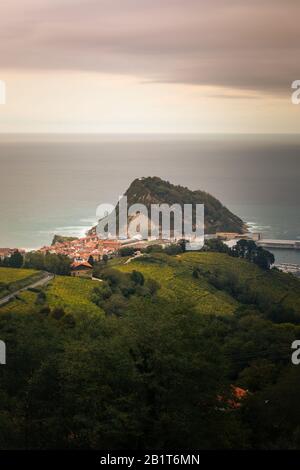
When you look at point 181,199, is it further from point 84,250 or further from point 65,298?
point 65,298

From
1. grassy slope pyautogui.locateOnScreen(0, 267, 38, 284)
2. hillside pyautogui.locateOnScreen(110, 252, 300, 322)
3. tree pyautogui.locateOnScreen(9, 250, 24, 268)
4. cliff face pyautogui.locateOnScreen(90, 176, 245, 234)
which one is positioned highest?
cliff face pyautogui.locateOnScreen(90, 176, 245, 234)

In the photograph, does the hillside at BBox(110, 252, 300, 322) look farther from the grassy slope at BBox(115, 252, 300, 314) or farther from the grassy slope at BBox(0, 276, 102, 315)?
the grassy slope at BBox(0, 276, 102, 315)

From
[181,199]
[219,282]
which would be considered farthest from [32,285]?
[181,199]

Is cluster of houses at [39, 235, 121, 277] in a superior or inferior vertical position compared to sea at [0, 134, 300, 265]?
inferior

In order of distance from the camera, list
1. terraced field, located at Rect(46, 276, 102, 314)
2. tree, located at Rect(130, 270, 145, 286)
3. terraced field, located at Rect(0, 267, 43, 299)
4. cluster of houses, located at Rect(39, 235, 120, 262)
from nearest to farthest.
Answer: terraced field, located at Rect(46, 276, 102, 314), terraced field, located at Rect(0, 267, 43, 299), tree, located at Rect(130, 270, 145, 286), cluster of houses, located at Rect(39, 235, 120, 262)

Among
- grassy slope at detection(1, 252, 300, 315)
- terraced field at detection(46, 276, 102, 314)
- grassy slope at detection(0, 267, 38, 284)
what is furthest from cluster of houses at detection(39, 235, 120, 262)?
terraced field at detection(46, 276, 102, 314)

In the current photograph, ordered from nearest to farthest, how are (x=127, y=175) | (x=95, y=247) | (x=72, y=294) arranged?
(x=72, y=294), (x=95, y=247), (x=127, y=175)
